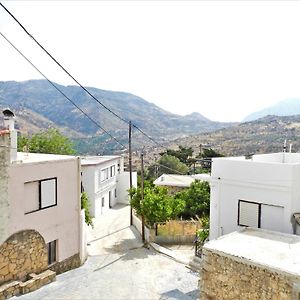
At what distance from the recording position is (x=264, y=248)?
1077cm

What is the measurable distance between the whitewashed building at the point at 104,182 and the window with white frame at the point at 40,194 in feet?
45.9

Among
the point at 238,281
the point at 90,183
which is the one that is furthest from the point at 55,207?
the point at 90,183

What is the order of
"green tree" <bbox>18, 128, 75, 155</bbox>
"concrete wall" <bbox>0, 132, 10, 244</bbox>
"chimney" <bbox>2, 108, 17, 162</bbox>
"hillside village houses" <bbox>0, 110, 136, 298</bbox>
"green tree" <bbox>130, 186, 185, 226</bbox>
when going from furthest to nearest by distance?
"green tree" <bbox>18, 128, 75, 155</bbox> < "green tree" <bbox>130, 186, 185, 226</bbox> < "chimney" <bbox>2, 108, 17, 162</bbox> < "hillside village houses" <bbox>0, 110, 136, 298</bbox> < "concrete wall" <bbox>0, 132, 10, 244</bbox>

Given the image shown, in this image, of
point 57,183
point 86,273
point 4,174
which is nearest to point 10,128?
point 4,174

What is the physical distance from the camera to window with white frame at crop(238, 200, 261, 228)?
562 inches

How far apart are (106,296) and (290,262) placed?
856 cm

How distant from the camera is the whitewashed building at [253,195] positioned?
13445mm

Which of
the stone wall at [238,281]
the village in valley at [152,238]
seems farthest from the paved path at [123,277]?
the stone wall at [238,281]

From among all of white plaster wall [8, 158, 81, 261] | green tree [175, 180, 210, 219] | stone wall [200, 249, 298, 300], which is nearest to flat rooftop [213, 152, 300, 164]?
stone wall [200, 249, 298, 300]

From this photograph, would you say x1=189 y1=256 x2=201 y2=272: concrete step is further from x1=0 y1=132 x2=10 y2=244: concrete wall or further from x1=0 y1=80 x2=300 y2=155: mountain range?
x1=0 y1=80 x2=300 y2=155: mountain range

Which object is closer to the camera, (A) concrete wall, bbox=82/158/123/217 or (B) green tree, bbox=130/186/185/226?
(B) green tree, bbox=130/186/185/226

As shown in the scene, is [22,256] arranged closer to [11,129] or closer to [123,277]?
[123,277]

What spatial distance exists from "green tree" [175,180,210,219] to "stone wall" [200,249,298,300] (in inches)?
675

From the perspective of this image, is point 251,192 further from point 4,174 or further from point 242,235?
point 4,174
